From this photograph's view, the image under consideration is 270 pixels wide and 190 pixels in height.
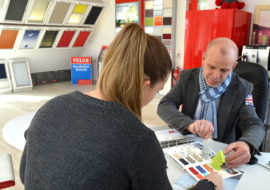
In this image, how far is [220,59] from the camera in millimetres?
1661

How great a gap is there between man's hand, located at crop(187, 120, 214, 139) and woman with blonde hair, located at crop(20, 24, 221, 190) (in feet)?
1.65

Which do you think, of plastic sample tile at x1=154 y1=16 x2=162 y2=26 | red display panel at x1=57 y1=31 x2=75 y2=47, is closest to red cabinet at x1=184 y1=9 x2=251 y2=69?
plastic sample tile at x1=154 y1=16 x2=162 y2=26

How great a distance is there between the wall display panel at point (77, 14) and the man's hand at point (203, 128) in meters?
5.37

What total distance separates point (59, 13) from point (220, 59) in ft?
16.6

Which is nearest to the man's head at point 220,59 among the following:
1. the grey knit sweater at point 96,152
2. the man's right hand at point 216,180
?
the man's right hand at point 216,180

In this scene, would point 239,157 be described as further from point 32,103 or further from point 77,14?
point 77,14

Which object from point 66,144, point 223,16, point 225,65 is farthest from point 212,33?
point 66,144

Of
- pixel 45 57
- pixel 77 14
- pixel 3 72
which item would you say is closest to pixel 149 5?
pixel 77 14

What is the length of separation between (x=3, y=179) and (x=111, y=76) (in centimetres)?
111

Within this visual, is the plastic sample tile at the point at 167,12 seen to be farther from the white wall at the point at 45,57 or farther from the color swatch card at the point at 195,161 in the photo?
the color swatch card at the point at 195,161

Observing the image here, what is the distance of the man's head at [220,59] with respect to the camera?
166cm

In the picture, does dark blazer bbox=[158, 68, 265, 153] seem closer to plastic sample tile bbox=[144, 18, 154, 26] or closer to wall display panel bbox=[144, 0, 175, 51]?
wall display panel bbox=[144, 0, 175, 51]

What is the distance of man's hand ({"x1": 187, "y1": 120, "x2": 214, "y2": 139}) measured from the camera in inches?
53.1

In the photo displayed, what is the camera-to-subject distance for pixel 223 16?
365cm
